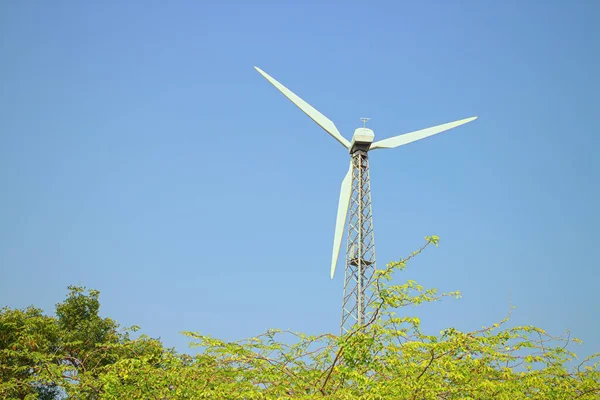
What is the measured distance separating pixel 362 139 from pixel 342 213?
3949 millimetres

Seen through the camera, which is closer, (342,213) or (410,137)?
(342,213)

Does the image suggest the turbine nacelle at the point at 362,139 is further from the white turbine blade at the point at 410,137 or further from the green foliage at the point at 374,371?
the green foliage at the point at 374,371

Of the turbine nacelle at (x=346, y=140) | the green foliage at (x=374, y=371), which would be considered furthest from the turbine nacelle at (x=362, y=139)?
the green foliage at (x=374, y=371)

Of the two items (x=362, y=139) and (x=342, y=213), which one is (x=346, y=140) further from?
(x=342, y=213)

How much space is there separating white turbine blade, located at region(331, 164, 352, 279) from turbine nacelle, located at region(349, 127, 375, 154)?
4.11 ft

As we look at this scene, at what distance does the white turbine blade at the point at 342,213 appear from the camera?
32.9 meters

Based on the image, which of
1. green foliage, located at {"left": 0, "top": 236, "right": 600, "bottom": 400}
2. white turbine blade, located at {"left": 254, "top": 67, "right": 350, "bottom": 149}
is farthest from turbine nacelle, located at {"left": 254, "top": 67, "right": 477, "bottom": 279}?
green foliage, located at {"left": 0, "top": 236, "right": 600, "bottom": 400}

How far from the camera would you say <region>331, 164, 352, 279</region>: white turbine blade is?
108 ft

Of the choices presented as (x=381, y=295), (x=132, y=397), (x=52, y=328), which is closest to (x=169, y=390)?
(x=132, y=397)

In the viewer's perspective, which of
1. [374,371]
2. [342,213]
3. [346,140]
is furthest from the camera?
[346,140]

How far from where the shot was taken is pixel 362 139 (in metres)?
33.7

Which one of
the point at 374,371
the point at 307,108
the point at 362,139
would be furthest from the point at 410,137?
the point at 374,371

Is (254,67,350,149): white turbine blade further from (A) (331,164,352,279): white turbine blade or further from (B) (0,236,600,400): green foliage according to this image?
(B) (0,236,600,400): green foliage

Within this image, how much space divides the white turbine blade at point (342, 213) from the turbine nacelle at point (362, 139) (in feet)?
4.11
